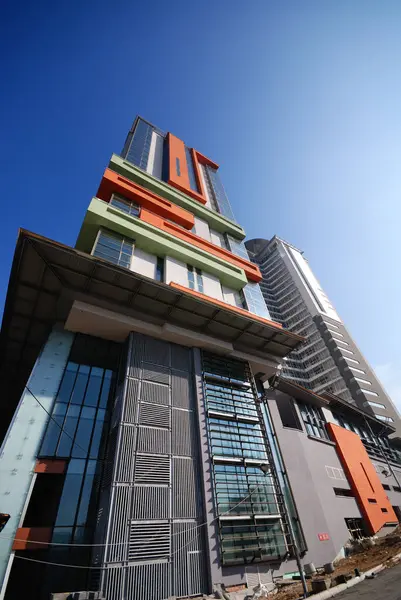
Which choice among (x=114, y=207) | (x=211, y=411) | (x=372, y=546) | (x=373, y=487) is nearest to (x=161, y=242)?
(x=114, y=207)

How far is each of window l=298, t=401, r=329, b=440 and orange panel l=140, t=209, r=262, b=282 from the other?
13969 millimetres

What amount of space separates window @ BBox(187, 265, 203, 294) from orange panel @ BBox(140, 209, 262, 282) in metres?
2.61

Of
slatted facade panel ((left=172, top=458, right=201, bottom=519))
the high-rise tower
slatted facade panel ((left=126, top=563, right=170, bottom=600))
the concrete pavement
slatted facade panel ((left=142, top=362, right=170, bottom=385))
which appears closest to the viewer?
the concrete pavement

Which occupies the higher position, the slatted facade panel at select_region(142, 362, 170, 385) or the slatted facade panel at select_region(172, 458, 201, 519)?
the slatted facade panel at select_region(142, 362, 170, 385)

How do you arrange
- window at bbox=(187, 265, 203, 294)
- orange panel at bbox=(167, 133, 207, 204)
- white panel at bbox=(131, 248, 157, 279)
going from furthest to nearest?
orange panel at bbox=(167, 133, 207, 204) < window at bbox=(187, 265, 203, 294) < white panel at bbox=(131, 248, 157, 279)

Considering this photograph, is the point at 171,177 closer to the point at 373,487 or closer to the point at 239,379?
the point at 239,379

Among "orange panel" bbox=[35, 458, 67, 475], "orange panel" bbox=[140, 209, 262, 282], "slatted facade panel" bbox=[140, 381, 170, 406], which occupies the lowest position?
"orange panel" bbox=[35, 458, 67, 475]

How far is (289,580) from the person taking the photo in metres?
13.1

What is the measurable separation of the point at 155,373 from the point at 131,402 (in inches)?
101

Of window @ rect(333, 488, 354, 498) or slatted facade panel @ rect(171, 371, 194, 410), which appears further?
window @ rect(333, 488, 354, 498)

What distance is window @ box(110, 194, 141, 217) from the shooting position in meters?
23.7

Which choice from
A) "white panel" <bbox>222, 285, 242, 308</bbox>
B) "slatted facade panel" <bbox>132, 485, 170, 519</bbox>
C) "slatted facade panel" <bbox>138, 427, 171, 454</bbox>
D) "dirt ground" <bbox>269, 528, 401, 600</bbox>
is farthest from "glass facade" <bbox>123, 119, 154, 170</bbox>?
"dirt ground" <bbox>269, 528, 401, 600</bbox>

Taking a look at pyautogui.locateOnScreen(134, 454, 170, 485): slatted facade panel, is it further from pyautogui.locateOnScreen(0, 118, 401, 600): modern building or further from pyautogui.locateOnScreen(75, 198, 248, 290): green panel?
pyautogui.locateOnScreen(75, 198, 248, 290): green panel

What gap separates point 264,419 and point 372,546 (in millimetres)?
10457
